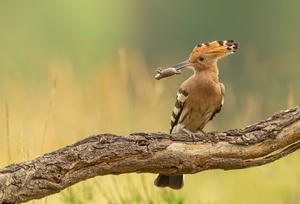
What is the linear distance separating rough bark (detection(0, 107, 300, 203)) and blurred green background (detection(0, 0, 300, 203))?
57 centimetres

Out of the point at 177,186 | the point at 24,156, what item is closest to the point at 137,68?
the point at 177,186

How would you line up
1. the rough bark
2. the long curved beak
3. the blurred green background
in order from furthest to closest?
1. the blurred green background
2. the long curved beak
3. the rough bark

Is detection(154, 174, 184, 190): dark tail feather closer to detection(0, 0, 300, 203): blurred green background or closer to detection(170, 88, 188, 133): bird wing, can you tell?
detection(0, 0, 300, 203): blurred green background

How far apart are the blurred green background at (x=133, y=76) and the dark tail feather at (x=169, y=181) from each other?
0.08 meters

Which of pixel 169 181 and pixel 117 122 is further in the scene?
pixel 117 122

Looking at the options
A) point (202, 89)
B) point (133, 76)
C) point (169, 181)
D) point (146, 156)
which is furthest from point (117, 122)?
point (146, 156)

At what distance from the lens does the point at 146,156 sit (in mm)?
3166

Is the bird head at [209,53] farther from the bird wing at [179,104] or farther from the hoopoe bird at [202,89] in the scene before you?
the bird wing at [179,104]

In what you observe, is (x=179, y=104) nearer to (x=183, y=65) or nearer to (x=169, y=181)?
(x=183, y=65)

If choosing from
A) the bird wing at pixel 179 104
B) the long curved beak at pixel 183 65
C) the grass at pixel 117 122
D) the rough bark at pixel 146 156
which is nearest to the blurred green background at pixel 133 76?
the grass at pixel 117 122

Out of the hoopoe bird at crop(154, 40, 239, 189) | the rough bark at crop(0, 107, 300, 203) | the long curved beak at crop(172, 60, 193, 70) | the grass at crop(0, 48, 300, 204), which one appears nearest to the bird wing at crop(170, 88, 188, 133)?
the hoopoe bird at crop(154, 40, 239, 189)

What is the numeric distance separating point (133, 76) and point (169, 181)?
5.73 ft

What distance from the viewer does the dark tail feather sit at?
409 cm

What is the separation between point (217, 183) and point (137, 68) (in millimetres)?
1083
